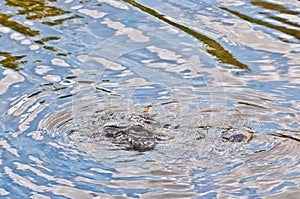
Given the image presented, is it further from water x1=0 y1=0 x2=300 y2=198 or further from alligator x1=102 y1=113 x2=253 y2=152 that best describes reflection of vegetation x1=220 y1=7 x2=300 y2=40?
alligator x1=102 y1=113 x2=253 y2=152

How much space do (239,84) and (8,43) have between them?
2819mm

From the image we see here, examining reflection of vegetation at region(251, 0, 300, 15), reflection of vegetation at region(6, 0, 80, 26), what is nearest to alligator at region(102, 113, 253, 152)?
reflection of vegetation at region(6, 0, 80, 26)

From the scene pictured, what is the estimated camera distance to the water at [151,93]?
17.5 ft

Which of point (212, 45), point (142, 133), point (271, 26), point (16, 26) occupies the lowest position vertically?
point (16, 26)

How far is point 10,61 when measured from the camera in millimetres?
7598

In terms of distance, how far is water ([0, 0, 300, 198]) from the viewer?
209 inches

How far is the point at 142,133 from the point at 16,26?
3236mm

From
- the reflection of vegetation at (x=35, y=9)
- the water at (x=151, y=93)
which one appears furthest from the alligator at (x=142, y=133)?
the reflection of vegetation at (x=35, y=9)

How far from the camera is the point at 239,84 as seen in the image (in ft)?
22.2

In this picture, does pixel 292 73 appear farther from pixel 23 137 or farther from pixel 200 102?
pixel 23 137

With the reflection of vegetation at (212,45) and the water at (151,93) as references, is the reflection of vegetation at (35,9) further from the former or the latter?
the reflection of vegetation at (212,45)

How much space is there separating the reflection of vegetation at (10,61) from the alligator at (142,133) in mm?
1736

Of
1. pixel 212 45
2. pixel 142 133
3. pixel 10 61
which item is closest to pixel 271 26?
pixel 212 45

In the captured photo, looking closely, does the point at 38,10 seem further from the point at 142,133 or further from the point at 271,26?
the point at 142,133
